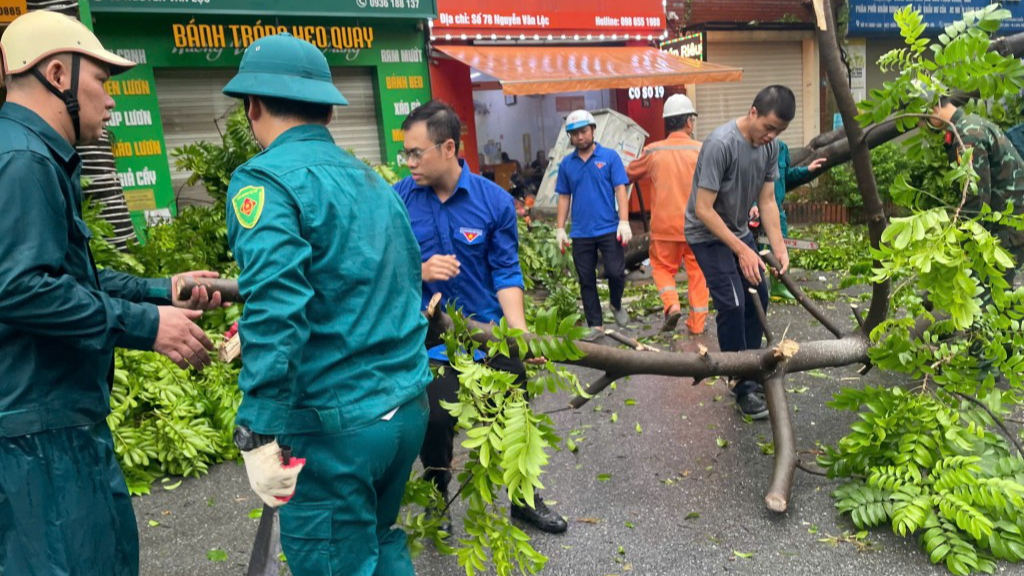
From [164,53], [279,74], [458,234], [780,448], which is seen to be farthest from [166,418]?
[164,53]

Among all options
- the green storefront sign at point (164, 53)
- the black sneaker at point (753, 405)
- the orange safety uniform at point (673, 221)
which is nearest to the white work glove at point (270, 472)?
the black sneaker at point (753, 405)

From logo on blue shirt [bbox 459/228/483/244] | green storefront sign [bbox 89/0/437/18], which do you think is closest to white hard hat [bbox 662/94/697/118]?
logo on blue shirt [bbox 459/228/483/244]

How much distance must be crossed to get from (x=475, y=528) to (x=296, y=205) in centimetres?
152

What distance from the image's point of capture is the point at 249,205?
2.02 meters

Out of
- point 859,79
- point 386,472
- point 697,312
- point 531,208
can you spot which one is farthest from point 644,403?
point 859,79

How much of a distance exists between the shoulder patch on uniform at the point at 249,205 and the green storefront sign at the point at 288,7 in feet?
25.1

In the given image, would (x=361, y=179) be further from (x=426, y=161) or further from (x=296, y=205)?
(x=426, y=161)

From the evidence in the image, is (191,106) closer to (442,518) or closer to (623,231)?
(623,231)

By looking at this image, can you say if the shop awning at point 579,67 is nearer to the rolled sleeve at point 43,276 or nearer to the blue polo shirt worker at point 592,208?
the blue polo shirt worker at point 592,208

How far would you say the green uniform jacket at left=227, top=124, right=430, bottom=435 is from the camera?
1.92 meters

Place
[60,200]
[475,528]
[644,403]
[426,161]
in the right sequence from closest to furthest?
[60,200] < [475,528] < [426,161] < [644,403]

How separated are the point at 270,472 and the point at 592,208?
5.53 m

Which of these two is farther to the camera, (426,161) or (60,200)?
(426,161)

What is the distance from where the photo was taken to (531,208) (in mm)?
10836
